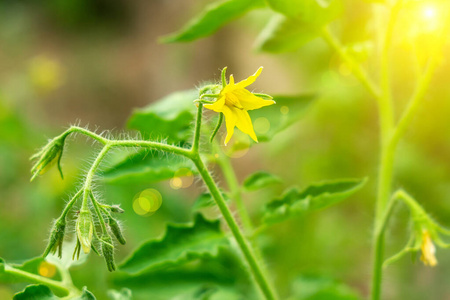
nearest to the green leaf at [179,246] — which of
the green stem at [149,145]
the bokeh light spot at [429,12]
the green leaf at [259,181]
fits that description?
the green leaf at [259,181]

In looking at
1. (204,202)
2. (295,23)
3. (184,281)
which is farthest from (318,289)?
(295,23)

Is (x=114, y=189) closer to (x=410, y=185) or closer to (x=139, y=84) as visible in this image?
(x=410, y=185)

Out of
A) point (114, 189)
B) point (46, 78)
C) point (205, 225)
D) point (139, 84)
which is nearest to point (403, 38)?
point (205, 225)

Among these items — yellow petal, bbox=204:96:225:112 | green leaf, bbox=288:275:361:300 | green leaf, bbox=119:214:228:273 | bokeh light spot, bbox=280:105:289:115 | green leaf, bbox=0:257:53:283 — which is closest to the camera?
yellow petal, bbox=204:96:225:112

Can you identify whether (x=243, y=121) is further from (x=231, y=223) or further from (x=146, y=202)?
(x=146, y=202)

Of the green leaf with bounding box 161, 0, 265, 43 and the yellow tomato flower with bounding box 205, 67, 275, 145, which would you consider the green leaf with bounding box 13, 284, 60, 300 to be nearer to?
the yellow tomato flower with bounding box 205, 67, 275, 145

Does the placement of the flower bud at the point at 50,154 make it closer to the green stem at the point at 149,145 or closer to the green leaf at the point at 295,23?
the green stem at the point at 149,145

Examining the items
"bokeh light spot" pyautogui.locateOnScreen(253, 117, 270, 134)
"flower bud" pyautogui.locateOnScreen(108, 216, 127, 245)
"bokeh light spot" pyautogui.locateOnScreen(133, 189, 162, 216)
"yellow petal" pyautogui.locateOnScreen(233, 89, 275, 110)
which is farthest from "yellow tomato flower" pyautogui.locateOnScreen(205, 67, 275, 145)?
"bokeh light spot" pyautogui.locateOnScreen(133, 189, 162, 216)
